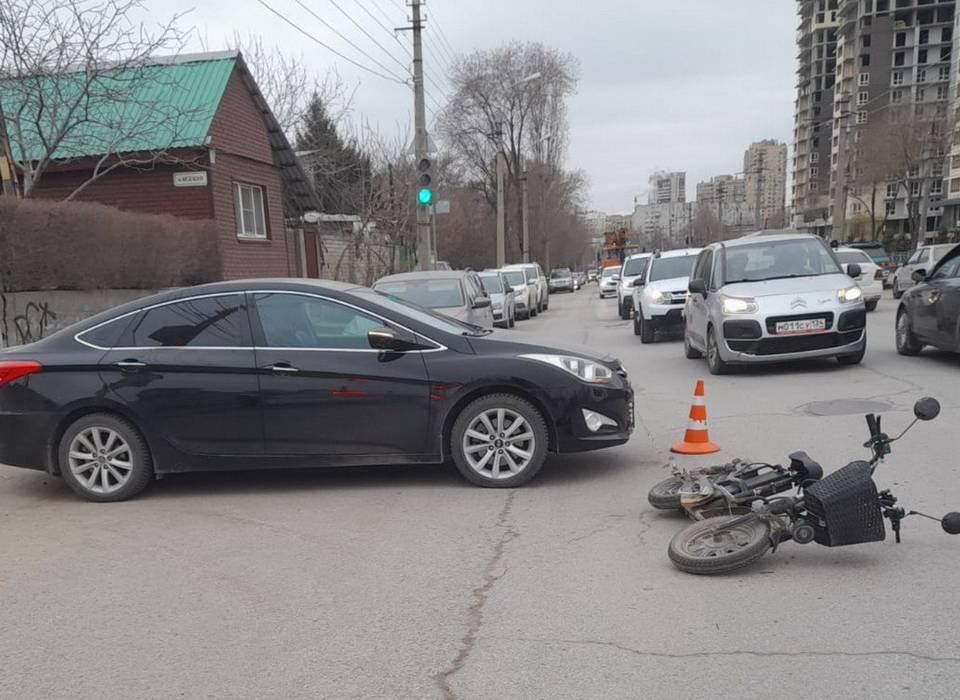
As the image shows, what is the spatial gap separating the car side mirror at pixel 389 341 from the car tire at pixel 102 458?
193 centimetres

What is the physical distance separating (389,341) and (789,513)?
2.98 m

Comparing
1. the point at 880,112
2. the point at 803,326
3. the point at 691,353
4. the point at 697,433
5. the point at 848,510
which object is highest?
the point at 880,112

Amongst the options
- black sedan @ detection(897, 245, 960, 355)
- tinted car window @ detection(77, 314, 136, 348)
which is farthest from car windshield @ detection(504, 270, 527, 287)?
tinted car window @ detection(77, 314, 136, 348)

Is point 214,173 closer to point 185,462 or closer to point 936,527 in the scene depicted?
point 185,462

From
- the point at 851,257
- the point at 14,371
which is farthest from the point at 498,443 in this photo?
the point at 851,257

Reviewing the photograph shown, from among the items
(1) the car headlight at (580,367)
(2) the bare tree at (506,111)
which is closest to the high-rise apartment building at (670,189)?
(2) the bare tree at (506,111)

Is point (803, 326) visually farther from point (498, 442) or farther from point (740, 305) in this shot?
point (498, 442)

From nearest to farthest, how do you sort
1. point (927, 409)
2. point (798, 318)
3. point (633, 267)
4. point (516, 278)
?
point (927, 409) < point (798, 318) < point (633, 267) < point (516, 278)

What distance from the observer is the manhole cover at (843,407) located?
7.79 meters

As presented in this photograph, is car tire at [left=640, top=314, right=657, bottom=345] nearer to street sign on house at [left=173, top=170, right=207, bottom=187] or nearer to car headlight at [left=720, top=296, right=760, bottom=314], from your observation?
car headlight at [left=720, top=296, right=760, bottom=314]

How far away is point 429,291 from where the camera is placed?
1287 cm

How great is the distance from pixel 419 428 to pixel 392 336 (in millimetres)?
709

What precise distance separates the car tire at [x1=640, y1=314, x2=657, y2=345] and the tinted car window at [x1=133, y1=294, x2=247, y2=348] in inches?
418

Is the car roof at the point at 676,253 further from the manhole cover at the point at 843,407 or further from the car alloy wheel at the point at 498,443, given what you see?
the car alloy wheel at the point at 498,443
